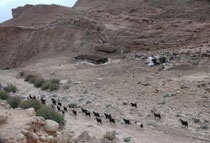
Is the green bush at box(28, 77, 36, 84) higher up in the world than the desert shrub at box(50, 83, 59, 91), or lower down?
lower down

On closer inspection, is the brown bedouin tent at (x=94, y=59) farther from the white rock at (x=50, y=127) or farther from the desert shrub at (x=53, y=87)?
Result: the white rock at (x=50, y=127)

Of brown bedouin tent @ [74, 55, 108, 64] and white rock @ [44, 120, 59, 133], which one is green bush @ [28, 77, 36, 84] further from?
white rock @ [44, 120, 59, 133]

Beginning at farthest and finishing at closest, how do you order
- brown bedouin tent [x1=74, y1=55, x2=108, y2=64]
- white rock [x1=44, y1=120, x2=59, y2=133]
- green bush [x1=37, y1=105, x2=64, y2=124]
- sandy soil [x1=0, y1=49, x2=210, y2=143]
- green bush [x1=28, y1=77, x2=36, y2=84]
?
1. brown bedouin tent [x1=74, y1=55, x2=108, y2=64]
2. green bush [x1=28, y1=77, x2=36, y2=84]
3. sandy soil [x1=0, y1=49, x2=210, y2=143]
4. green bush [x1=37, y1=105, x2=64, y2=124]
5. white rock [x1=44, y1=120, x2=59, y2=133]

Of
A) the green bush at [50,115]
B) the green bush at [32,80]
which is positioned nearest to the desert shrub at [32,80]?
the green bush at [32,80]

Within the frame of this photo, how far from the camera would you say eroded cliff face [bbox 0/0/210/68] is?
891 inches

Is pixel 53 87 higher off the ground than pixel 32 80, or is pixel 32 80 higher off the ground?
pixel 53 87

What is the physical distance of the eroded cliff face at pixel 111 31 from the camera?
2262 cm

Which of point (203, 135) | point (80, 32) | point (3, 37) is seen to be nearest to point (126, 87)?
point (203, 135)

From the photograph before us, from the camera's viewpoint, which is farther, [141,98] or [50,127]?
[141,98]

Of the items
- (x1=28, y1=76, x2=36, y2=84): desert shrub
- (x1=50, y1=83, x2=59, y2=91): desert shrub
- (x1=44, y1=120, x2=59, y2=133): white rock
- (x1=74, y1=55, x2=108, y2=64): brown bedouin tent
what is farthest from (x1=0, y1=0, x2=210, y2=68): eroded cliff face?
(x1=44, y1=120, x2=59, y2=133): white rock

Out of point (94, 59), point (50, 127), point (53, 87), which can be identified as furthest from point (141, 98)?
point (94, 59)

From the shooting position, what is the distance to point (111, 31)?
2461 centimetres

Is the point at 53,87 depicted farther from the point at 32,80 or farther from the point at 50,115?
the point at 50,115

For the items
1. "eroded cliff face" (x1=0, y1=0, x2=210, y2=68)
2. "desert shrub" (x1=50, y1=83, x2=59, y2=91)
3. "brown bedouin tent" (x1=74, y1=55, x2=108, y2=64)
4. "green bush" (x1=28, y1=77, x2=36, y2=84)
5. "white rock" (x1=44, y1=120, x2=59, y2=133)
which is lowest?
"green bush" (x1=28, y1=77, x2=36, y2=84)
